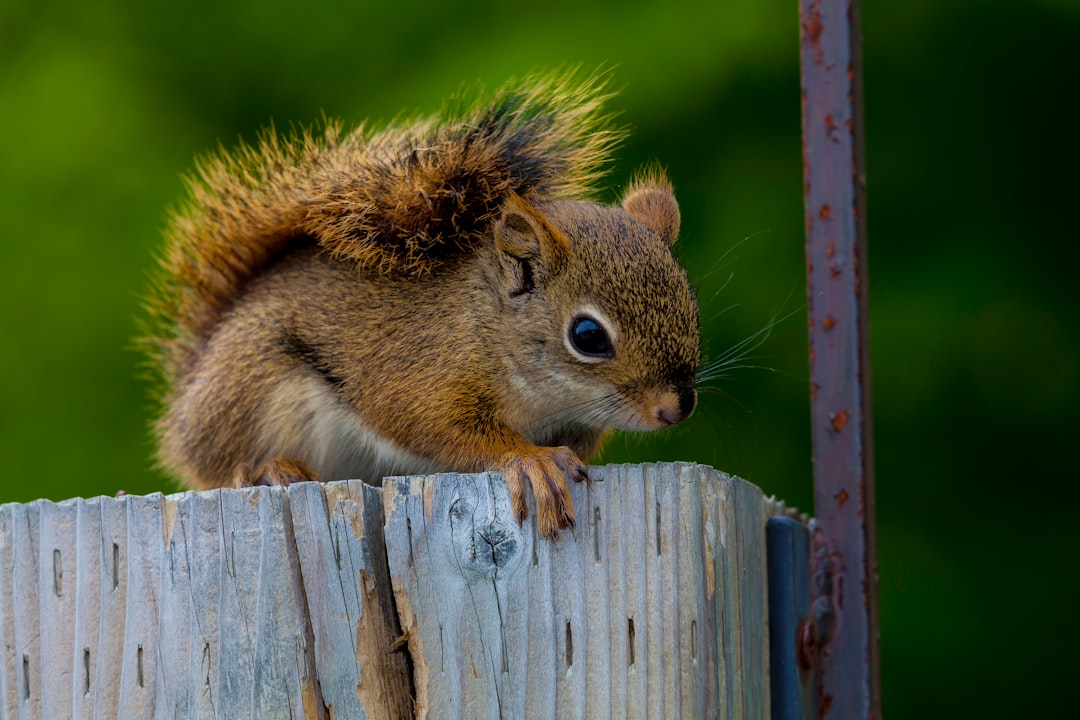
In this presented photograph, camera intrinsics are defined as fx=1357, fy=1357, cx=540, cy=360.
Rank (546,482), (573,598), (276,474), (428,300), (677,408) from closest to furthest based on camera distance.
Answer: (573,598), (546,482), (677,408), (276,474), (428,300)

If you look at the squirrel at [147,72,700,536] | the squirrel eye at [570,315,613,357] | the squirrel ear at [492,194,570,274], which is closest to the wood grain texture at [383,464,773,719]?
the squirrel at [147,72,700,536]

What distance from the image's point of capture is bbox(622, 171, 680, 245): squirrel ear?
260 cm

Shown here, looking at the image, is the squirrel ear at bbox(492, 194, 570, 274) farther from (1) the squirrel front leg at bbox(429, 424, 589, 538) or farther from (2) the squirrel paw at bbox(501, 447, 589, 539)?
(2) the squirrel paw at bbox(501, 447, 589, 539)

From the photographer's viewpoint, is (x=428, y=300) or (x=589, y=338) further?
(x=428, y=300)

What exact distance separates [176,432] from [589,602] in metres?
1.57

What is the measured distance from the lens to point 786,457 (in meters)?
→ 3.79

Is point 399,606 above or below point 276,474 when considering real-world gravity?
below

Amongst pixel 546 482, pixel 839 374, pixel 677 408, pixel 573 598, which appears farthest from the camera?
pixel 677 408

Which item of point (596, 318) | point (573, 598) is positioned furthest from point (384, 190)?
point (573, 598)

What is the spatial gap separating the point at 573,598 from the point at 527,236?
42.8 inches

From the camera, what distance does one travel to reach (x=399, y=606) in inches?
58.6

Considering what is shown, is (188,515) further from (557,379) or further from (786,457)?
(786,457)

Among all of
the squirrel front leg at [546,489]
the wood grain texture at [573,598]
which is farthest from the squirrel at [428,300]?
the wood grain texture at [573,598]

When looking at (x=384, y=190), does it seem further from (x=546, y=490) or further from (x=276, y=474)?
(x=546, y=490)
